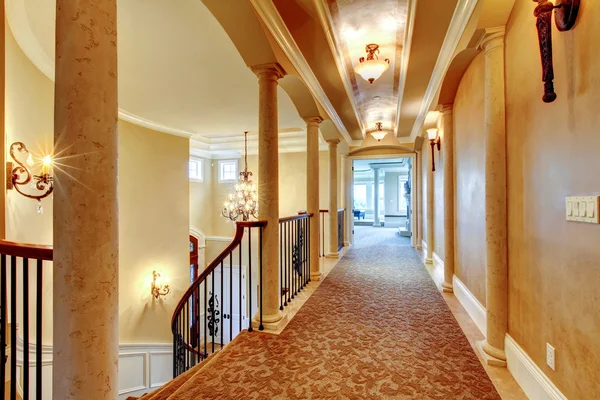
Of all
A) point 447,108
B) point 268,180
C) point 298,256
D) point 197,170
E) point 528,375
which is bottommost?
point 528,375

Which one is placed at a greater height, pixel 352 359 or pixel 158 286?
pixel 352 359

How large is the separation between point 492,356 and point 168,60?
4.23 metres

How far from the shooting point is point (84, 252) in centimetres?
114

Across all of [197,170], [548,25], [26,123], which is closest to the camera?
[548,25]

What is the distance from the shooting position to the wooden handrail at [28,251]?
129cm

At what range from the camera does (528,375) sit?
1.85m

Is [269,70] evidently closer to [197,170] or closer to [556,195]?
[556,195]

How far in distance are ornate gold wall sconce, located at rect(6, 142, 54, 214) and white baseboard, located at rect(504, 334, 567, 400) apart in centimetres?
457

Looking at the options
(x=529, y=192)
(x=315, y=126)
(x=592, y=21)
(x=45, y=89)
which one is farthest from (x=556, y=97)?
(x=45, y=89)

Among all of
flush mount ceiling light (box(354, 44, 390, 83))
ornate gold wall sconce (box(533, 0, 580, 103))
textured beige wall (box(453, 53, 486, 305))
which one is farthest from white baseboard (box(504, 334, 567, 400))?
flush mount ceiling light (box(354, 44, 390, 83))

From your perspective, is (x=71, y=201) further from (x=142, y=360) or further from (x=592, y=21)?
(x=142, y=360)

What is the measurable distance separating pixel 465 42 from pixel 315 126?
225cm

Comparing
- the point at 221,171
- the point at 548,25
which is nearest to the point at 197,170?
the point at 221,171

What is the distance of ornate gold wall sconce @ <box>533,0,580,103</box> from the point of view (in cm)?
143
